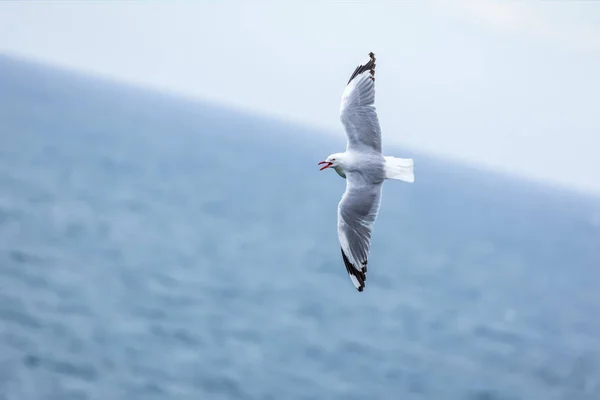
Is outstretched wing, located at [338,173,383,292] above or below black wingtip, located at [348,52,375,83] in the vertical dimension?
below

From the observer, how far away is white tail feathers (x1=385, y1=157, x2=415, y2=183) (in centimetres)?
950

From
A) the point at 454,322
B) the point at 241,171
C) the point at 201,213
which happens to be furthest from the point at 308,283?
the point at 241,171

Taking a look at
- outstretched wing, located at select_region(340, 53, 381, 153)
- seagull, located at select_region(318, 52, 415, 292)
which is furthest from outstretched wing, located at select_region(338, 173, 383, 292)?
outstretched wing, located at select_region(340, 53, 381, 153)

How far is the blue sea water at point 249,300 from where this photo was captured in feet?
241

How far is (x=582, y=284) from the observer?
436ft

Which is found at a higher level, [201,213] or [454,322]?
[201,213]

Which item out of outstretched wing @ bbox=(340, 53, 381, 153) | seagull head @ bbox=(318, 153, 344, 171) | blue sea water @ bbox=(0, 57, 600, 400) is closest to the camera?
seagull head @ bbox=(318, 153, 344, 171)

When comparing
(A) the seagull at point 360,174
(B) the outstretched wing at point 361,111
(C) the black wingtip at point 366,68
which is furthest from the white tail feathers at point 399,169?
(C) the black wingtip at point 366,68

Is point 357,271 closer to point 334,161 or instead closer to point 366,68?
point 334,161

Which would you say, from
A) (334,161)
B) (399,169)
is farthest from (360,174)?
(399,169)

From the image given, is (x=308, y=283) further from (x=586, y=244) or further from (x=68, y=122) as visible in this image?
(x=68, y=122)

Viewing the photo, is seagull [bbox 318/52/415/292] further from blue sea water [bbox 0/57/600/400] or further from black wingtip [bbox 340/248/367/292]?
blue sea water [bbox 0/57/600/400]

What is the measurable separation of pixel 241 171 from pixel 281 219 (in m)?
Answer: 46.5

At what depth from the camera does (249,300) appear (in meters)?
92.7
